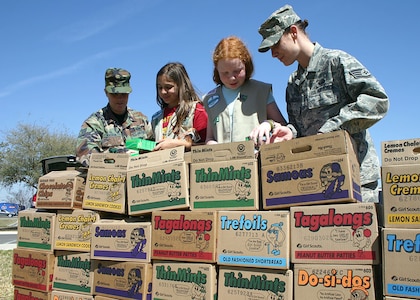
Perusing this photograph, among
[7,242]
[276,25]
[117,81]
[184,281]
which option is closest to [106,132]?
[117,81]

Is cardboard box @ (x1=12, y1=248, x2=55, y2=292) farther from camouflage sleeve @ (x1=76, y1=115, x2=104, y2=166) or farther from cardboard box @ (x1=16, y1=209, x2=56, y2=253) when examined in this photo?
camouflage sleeve @ (x1=76, y1=115, x2=104, y2=166)

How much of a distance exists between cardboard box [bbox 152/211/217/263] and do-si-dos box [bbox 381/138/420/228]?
0.95m

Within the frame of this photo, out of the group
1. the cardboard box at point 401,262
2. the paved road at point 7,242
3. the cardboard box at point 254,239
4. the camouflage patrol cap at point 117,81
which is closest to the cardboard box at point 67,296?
the cardboard box at point 254,239

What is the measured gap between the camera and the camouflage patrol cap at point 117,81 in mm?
3658

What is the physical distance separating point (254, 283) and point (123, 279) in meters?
0.91

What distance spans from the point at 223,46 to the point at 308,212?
1319 mm

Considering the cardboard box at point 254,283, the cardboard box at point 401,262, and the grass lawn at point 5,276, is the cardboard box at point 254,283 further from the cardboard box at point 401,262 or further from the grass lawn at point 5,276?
the grass lawn at point 5,276

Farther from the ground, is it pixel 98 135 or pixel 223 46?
pixel 223 46

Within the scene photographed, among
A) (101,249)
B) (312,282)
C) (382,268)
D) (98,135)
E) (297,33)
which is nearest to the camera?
(382,268)

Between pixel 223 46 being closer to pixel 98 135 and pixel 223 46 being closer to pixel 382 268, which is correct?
pixel 98 135

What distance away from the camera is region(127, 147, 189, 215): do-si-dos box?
8.64 feet

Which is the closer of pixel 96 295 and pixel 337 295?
pixel 337 295

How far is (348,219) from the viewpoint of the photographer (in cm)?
211

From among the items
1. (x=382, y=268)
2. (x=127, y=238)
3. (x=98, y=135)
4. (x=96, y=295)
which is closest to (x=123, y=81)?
(x=98, y=135)
